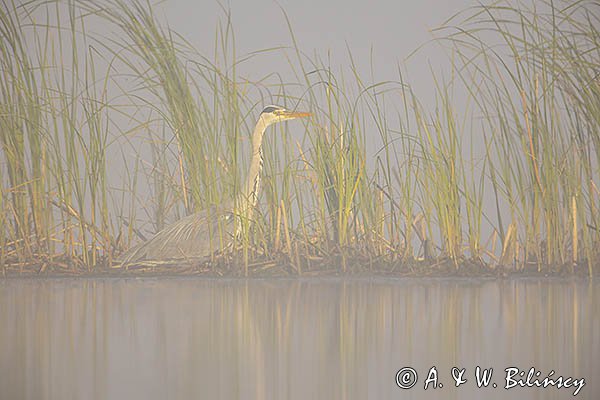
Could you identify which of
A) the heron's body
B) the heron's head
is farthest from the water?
the heron's head

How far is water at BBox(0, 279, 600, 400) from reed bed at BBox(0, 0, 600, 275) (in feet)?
1.54

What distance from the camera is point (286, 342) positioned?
5.14 feet

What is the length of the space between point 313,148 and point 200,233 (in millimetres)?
570

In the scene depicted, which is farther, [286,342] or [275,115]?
[275,115]

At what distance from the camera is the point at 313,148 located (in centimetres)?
291

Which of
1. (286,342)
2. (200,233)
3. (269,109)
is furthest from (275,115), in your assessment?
(286,342)

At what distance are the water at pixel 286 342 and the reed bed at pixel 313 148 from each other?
1.54 feet

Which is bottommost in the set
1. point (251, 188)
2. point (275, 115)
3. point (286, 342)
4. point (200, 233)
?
point (286, 342)

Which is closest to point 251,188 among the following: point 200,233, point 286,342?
point 200,233

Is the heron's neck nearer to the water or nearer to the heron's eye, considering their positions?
the heron's eye

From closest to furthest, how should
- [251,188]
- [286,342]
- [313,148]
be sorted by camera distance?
[286,342] → [251,188] → [313,148]

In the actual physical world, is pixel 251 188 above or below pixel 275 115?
below

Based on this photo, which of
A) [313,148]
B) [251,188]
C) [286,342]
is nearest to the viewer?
[286,342]

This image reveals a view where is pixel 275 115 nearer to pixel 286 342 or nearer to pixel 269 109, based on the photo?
pixel 269 109
